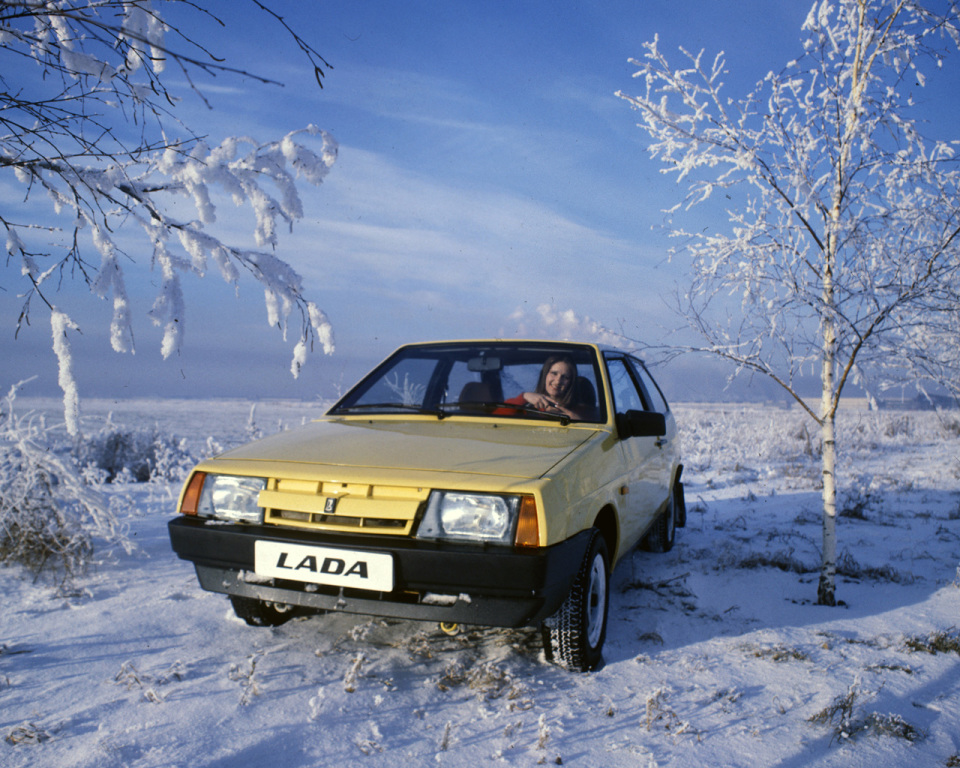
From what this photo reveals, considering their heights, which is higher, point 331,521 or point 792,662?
point 331,521

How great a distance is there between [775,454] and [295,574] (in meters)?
12.0

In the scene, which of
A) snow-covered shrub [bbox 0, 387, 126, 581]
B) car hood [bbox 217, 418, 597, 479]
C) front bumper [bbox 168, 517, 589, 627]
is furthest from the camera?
snow-covered shrub [bbox 0, 387, 126, 581]

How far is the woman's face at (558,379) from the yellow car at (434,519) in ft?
0.48

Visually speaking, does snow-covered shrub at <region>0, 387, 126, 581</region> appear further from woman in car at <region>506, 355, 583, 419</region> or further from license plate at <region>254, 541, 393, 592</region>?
woman in car at <region>506, 355, 583, 419</region>

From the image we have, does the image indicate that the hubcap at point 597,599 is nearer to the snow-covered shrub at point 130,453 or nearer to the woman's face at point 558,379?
the woman's face at point 558,379

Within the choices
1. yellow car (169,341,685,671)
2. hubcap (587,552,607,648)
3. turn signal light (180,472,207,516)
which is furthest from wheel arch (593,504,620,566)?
turn signal light (180,472,207,516)

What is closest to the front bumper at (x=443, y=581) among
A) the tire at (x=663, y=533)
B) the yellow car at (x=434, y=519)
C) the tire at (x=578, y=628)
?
the yellow car at (x=434, y=519)

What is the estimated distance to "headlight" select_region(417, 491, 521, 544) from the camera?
89.9 inches

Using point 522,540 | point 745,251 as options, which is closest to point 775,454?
point 745,251

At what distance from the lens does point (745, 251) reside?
388cm

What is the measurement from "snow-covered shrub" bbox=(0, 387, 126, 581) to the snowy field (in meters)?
0.17

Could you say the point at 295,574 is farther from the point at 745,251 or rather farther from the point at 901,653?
the point at 745,251

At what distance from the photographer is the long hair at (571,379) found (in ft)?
11.4

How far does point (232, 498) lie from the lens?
260 centimetres
